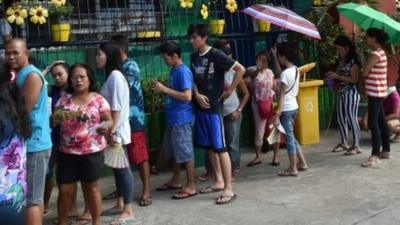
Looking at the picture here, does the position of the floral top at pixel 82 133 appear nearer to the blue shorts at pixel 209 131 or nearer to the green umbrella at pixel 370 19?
the blue shorts at pixel 209 131

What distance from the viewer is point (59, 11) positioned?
6852mm

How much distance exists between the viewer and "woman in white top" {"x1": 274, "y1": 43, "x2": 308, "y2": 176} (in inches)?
266

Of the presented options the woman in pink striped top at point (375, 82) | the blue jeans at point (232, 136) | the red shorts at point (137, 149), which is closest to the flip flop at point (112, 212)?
the red shorts at point (137, 149)

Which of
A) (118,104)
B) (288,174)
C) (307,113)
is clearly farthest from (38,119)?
(307,113)

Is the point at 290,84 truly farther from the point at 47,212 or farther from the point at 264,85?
the point at 47,212

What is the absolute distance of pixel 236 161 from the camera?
6.95m

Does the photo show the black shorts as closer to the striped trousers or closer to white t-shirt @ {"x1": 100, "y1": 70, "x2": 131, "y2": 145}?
white t-shirt @ {"x1": 100, "y1": 70, "x2": 131, "y2": 145}

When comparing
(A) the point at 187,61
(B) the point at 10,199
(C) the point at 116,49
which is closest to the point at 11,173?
(B) the point at 10,199

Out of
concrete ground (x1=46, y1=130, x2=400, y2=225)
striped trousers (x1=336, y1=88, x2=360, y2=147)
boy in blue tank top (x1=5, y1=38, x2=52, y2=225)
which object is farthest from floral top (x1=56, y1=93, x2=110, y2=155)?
striped trousers (x1=336, y1=88, x2=360, y2=147)

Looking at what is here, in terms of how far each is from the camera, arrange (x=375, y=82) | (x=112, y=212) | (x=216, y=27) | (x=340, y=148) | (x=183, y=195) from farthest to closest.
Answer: (x=216, y=27) < (x=340, y=148) < (x=375, y=82) < (x=183, y=195) < (x=112, y=212)

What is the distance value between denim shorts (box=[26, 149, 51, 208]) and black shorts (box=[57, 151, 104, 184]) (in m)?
0.59

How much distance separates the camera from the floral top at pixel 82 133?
15.9 ft

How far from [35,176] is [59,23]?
307 centimetres

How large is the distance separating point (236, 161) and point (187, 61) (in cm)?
210
